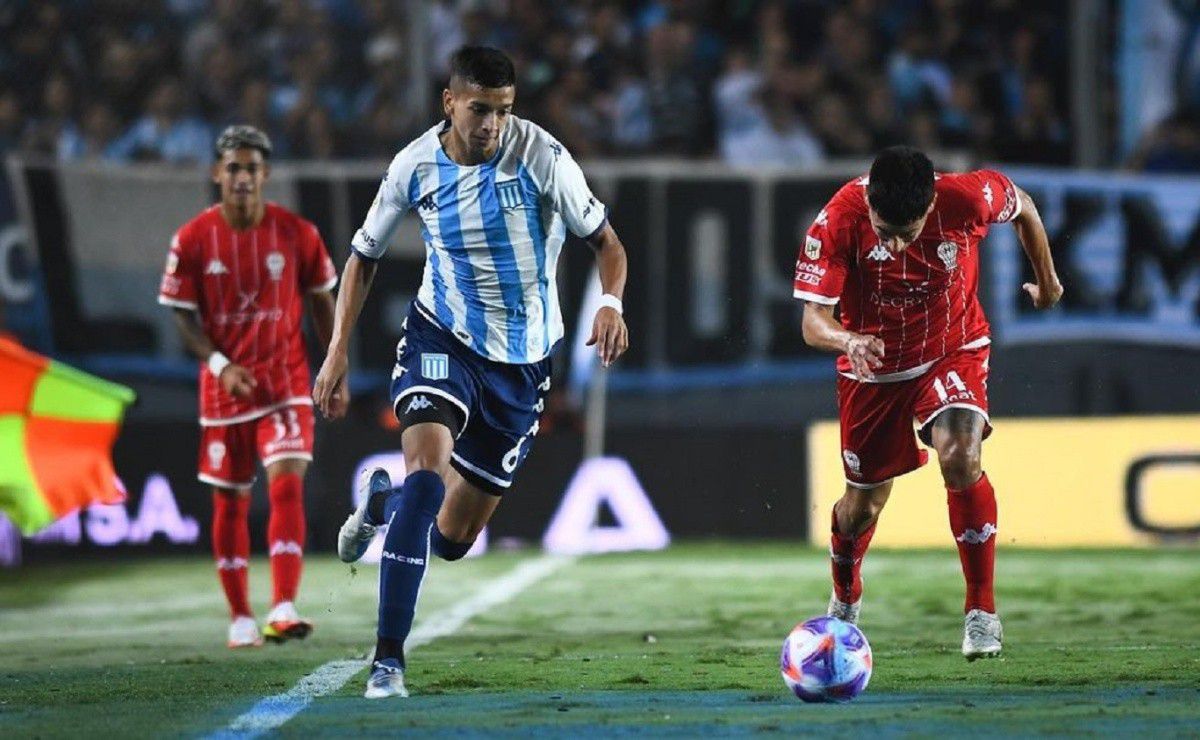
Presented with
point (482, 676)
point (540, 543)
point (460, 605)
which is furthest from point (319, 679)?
point (540, 543)

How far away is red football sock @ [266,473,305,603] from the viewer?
9.10 m

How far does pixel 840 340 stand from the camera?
6898 mm

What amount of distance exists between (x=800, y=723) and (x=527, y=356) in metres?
1.96

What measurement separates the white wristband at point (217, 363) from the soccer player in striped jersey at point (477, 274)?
1730 millimetres

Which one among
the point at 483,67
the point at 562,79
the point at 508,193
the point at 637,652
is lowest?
the point at 637,652

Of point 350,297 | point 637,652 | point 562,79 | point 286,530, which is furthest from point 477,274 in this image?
point 562,79

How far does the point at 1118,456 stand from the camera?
1392 cm

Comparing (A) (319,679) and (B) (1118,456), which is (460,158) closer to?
(A) (319,679)

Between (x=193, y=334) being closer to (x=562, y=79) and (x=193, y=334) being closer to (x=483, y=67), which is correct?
(x=483, y=67)

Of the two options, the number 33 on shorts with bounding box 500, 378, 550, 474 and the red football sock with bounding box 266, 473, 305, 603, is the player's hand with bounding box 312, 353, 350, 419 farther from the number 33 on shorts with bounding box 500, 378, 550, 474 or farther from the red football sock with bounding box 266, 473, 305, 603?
the red football sock with bounding box 266, 473, 305, 603

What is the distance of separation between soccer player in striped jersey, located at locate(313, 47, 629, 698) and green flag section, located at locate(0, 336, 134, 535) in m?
3.42

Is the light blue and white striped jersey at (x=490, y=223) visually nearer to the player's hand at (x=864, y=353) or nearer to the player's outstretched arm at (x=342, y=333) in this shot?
the player's outstretched arm at (x=342, y=333)

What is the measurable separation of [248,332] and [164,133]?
5.69m

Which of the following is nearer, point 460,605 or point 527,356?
point 527,356
